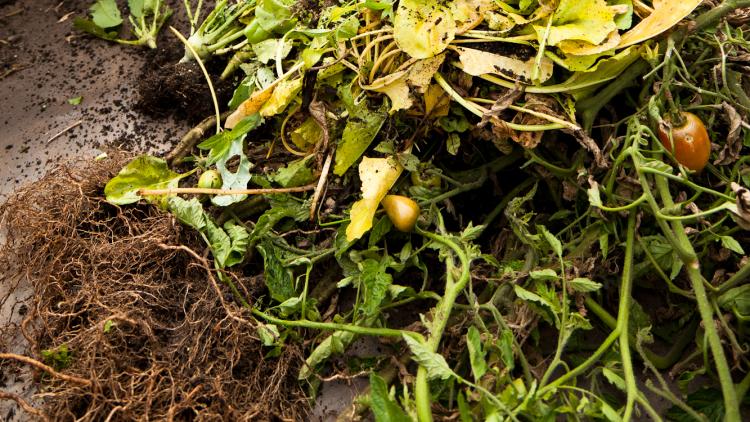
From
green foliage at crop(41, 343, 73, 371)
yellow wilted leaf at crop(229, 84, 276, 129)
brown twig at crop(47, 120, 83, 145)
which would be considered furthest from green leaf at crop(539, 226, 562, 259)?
brown twig at crop(47, 120, 83, 145)

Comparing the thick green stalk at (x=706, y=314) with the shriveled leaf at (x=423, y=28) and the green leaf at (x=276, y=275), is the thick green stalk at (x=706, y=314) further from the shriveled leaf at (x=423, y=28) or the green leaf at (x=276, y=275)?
the green leaf at (x=276, y=275)

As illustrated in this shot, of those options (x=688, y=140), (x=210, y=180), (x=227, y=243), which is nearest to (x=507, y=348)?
(x=688, y=140)

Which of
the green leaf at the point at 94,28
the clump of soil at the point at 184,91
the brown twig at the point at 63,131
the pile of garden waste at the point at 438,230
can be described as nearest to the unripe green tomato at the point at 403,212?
the pile of garden waste at the point at 438,230

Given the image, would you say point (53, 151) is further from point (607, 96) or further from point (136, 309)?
point (607, 96)

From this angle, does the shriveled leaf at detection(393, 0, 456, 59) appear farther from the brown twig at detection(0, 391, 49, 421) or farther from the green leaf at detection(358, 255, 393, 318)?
the brown twig at detection(0, 391, 49, 421)

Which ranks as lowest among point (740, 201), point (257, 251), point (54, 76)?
point (257, 251)

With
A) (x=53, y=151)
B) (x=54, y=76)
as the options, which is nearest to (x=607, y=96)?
(x=53, y=151)

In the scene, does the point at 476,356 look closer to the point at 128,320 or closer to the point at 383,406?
the point at 383,406
